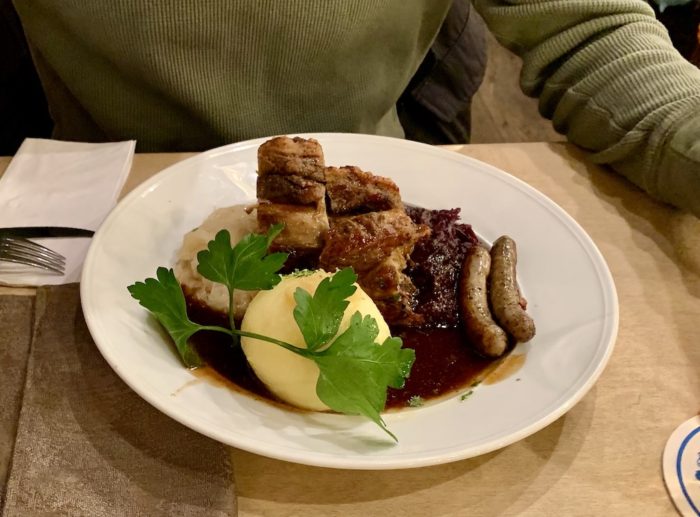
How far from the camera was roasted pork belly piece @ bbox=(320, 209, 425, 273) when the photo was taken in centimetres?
149

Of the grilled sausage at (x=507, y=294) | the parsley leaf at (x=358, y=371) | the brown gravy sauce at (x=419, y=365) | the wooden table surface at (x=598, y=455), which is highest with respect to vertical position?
the parsley leaf at (x=358, y=371)

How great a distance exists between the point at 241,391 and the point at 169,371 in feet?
0.50

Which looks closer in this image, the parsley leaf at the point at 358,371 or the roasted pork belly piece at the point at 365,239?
the parsley leaf at the point at 358,371

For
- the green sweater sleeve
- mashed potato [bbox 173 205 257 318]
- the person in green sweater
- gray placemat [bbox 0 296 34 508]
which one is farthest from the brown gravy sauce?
the green sweater sleeve

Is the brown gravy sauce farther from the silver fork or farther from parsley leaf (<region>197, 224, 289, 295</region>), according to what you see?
the silver fork

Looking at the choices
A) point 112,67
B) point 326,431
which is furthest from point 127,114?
point 326,431

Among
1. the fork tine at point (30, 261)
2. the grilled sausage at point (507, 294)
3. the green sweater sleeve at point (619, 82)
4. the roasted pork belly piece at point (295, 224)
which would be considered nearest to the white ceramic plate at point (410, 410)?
the grilled sausage at point (507, 294)

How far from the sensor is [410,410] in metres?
1.27

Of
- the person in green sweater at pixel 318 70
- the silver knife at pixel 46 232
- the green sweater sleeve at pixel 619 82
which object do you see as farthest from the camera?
the green sweater sleeve at pixel 619 82

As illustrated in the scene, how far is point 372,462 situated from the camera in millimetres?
1049

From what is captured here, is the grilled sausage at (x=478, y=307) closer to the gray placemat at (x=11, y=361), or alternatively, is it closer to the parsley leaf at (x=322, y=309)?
the parsley leaf at (x=322, y=309)

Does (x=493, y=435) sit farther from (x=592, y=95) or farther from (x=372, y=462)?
(x=592, y=95)

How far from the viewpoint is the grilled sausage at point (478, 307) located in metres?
1.44

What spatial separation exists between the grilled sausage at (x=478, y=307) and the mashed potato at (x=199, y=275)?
1.78 feet
